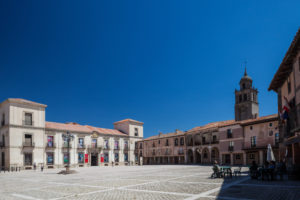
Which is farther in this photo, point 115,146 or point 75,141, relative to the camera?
point 115,146

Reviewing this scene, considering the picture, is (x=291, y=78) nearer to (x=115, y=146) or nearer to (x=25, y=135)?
(x=25, y=135)

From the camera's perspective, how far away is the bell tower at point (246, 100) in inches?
2338

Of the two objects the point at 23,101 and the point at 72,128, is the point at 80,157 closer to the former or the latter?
the point at 72,128

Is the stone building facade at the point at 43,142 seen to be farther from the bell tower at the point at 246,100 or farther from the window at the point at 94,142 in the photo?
the bell tower at the point at 246,100

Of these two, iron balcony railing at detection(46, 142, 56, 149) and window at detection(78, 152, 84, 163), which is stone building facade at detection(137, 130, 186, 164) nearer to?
window at detection(78, 152, 84, 163)

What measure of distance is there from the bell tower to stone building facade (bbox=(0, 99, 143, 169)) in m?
30.4

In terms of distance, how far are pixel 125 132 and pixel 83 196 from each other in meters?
52.9

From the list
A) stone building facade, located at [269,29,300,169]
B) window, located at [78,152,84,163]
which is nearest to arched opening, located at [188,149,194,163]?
window, located at [78,152,84,163]

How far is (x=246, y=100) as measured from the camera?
5997 cm

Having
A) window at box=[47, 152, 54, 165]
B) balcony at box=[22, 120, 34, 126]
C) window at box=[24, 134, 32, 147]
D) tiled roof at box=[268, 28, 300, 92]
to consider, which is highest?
tiled roof at box=[268, 28, 300, 92]

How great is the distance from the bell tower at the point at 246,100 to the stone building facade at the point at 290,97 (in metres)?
39.3

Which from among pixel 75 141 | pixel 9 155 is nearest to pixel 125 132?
pixel 75 141

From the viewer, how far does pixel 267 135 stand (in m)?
34.4

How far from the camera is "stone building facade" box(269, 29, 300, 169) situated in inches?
610
